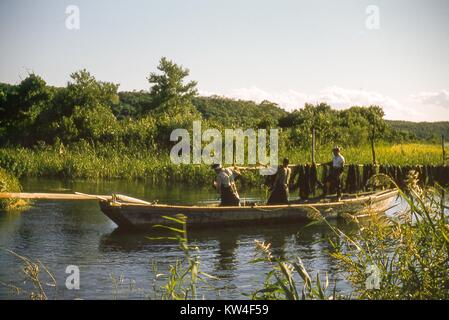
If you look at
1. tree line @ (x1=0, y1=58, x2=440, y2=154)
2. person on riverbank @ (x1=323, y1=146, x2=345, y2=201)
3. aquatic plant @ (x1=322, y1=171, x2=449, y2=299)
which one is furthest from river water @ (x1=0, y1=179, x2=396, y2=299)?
tree line @ (x1=0, y1=58, x2=440, y2=154)

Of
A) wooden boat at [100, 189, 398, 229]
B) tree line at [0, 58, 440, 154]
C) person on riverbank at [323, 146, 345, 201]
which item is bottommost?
wooden boat at [100, 189, 398, 229]

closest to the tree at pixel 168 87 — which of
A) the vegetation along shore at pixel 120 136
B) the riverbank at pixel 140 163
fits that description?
the vegetation along shore at pixel 120 136

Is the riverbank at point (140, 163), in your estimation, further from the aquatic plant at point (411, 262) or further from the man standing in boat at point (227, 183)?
the aquatic plant at point (411, 262)

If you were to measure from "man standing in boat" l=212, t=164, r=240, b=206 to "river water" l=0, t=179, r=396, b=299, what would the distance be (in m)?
0.67

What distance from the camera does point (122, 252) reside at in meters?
12.5

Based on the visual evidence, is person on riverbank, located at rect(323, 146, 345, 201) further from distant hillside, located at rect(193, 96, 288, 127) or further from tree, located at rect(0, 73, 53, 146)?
distant hillside, located at rect(193, 96, 288, 127)

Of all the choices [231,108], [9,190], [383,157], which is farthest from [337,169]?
[231,108]

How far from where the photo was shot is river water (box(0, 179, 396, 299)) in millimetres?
9608

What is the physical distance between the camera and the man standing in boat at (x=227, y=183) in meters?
14.4

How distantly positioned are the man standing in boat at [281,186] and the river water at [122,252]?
0.70 metres

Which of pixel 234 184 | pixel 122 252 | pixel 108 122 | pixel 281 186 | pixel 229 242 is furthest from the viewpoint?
pixel 108 122

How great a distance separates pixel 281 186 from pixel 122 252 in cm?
465

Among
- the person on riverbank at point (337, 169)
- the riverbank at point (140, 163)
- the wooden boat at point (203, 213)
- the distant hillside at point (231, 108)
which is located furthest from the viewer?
the distant hillside at point (231, 108)

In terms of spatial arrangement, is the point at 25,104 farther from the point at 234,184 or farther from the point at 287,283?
the point at 287,283
